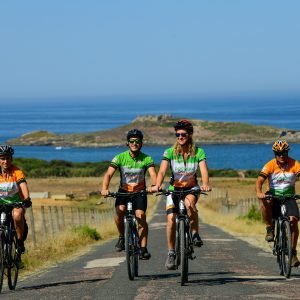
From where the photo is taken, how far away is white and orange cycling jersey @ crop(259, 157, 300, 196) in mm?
12992

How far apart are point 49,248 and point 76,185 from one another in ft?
219

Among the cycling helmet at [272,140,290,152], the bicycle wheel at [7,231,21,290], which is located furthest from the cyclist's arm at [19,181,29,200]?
the cycling helmet at [272,140,290,152]

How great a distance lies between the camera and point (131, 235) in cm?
1277

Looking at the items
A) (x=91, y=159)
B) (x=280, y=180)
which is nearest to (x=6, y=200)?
(x=280, y=180)

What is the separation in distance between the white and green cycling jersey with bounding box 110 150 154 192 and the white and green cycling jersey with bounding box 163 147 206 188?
567 millimetres

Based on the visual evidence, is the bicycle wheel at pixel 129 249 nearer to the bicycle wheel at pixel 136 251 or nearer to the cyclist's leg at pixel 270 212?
the bicycle wheel at pixel 136 251

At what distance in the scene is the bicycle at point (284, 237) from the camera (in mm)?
12891

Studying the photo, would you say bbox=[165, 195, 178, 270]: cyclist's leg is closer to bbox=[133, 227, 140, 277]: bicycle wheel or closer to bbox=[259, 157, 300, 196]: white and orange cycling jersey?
bbox=[133, 227, 140, 277]: bicycle wheel

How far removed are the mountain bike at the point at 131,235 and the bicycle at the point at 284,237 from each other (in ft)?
6.41

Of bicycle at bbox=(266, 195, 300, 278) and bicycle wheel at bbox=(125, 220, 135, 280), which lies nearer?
bicycle wheel at bbox=(125, 220, 135, 280)

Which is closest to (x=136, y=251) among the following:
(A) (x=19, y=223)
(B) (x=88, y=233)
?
(A) (x=19, y=223)

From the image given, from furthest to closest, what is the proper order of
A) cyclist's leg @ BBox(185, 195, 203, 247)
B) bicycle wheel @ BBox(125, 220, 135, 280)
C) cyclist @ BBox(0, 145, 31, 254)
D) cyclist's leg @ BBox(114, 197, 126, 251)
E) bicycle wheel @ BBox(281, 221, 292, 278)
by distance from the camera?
cyclist's leg @ BBox(114, 197, 126, 251) < bicycle wheel @ BBox(281, 221, 292, 278) < bicycle wheel @ BBox(125, 220, 135, 280) < cyclist's leg @ BBox(185, 195, 203, 247) < cyclist @ BBox(0, 145, 31, 254)

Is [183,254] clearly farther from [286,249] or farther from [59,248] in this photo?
[59,248]

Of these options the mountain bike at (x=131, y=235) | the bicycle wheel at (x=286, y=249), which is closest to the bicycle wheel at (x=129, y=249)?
the mountain bike at (x=131, y=235)
